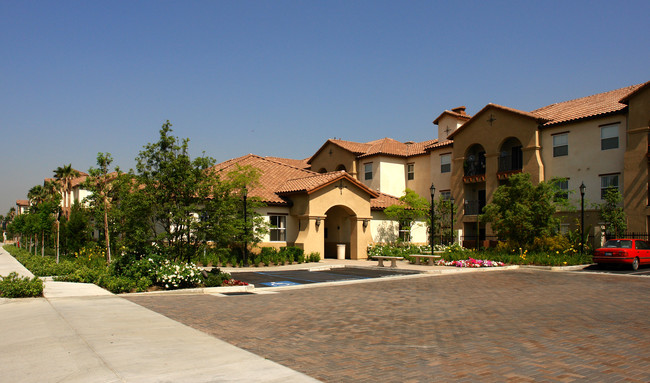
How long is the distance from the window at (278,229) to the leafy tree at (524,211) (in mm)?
12968

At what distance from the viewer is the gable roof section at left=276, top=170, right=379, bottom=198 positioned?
103 ft

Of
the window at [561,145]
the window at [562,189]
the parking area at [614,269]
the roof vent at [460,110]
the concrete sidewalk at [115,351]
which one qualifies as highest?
the roof vent at [460,110]

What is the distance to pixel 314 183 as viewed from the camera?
32.2 m

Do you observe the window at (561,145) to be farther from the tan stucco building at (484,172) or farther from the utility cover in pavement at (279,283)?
the utility cover in pavement at (279,283)

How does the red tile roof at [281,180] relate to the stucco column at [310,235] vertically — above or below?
above

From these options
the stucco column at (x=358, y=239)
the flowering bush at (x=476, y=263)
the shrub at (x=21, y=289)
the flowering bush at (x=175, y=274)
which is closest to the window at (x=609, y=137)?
the flowering bush at (x=476, y=263)

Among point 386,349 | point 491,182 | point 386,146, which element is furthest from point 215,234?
point 386,146

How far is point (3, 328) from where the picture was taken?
32.3ft

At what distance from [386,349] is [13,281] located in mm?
11650

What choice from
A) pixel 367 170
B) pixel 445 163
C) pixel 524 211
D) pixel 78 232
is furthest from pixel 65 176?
pixel 524 211

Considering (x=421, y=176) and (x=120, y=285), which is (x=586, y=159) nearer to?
(x=421, y=176)

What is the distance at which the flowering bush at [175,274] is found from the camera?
15734mm

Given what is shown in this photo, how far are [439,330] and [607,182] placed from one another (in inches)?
1126

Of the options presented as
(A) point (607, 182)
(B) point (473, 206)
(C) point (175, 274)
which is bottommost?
(C) point (175, 274)
